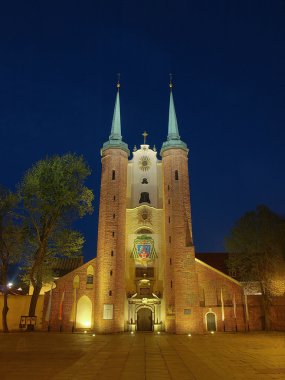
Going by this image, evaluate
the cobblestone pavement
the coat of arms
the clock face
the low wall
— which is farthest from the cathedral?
the cobblestone pavement

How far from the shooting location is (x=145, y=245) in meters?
38.3

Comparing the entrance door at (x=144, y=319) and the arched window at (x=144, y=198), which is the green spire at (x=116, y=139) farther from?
the entrance door at (x=144, y=319)

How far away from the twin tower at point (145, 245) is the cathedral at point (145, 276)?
9 centimetres

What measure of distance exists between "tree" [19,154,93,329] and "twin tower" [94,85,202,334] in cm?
535

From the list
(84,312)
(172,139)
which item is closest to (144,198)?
(172,139)

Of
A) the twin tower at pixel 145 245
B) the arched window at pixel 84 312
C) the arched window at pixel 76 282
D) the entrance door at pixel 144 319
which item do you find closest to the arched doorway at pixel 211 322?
the twin tower at pixel 145 245

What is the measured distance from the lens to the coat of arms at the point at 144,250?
125 ft

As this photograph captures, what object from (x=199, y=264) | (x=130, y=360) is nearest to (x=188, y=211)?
(x=199, y=264)

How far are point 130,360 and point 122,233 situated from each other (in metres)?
22.7

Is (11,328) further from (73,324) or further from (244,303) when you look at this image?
(244,303)

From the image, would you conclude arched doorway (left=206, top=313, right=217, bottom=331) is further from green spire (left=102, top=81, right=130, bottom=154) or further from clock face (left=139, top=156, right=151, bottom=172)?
green spire (left=102, top=81, right=130, bottom=154)

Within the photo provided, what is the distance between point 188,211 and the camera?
123ft

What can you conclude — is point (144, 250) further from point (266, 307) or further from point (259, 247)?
point (266, 307)

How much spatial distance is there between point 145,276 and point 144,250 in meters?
2.82
